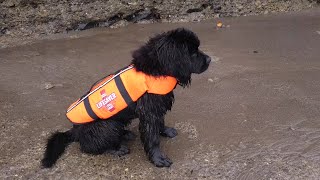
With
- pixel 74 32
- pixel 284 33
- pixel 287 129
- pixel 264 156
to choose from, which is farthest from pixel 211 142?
pixel 74 32

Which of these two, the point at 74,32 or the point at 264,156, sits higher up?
the point at 74,32

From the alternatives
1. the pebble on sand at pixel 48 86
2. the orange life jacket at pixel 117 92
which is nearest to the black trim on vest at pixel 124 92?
the orange life jacket at pixel 117 92

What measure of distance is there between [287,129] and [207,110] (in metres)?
0.85

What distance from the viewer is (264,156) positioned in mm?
3480

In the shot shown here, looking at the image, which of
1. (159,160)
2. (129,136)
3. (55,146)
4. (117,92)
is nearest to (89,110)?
(117,92)

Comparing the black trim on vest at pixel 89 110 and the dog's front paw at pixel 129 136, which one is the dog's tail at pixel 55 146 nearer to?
the black trim on vest at pixel 89 110

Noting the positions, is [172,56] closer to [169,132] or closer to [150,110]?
[150,110]

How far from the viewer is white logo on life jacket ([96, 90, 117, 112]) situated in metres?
3.32

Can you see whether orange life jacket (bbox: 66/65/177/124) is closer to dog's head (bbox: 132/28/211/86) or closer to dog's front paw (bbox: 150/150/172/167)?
dog's head (bbox: 132/28/211/86)

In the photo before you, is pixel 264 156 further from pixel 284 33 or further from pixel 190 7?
pixel 190 7

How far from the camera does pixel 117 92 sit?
3.30 meters

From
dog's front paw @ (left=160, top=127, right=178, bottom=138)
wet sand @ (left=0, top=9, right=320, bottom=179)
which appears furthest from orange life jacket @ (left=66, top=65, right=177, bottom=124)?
dog's front paw @ (left=160, top=127, right=178, bottom=138)

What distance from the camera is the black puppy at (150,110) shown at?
3141 mm

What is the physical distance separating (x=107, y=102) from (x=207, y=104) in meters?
1.40
